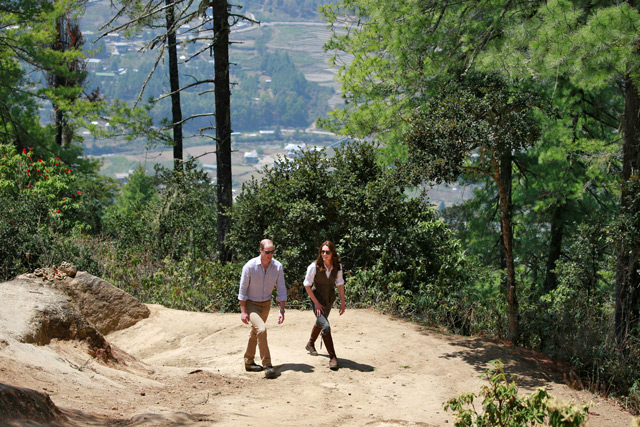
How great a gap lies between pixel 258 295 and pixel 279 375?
40.1 inches

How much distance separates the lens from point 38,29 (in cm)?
2448

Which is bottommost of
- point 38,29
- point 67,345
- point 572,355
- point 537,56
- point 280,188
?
point 572,355

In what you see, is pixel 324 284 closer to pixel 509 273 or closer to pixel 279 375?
pixel 279 375

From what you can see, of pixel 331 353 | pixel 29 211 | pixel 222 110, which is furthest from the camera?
pixel 222 110

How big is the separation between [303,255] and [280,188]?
1.42m

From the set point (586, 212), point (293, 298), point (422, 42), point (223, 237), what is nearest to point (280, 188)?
point (293, 298)

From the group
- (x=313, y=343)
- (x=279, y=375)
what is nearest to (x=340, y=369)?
(x=313, y=343)

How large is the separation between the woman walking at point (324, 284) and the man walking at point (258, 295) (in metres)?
0.40

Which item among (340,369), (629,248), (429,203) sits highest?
(429,203)


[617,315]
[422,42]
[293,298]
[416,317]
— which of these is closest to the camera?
Result: [617,315]

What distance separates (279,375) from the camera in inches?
300

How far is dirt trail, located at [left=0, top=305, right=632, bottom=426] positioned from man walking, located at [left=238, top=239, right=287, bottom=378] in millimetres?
254

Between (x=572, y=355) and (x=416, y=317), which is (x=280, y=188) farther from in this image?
(x=572, y=355)

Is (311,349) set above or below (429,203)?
below
